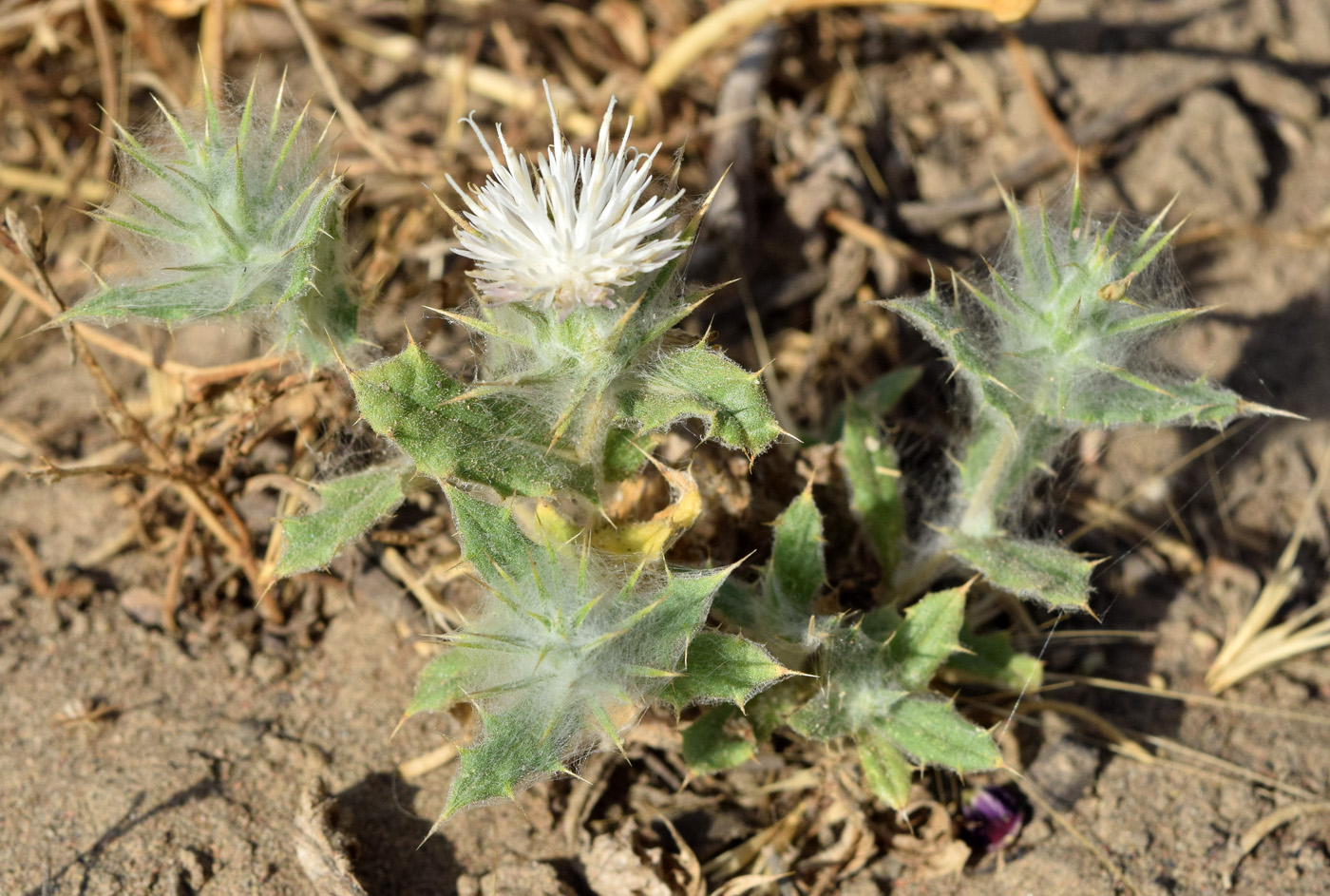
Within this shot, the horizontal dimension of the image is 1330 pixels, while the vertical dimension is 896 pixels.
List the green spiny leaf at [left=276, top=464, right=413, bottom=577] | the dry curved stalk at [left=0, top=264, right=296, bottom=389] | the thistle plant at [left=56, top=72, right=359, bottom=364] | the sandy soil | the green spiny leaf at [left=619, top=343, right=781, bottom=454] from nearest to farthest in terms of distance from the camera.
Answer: the green spiny leaf at [left=619, top=343, right=781, bottom=454] < the thistle plant at [left=56, top=72, right=359, bottom=364] < the green spiny leaf at [left=276, top=464, right=413, bottom=577] < the sandy soil < the dry curved stalk at [left=0, top=264, right=296, bottom=389]

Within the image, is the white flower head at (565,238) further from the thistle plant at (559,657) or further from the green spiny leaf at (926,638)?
the green spiny leaf at (926,638)

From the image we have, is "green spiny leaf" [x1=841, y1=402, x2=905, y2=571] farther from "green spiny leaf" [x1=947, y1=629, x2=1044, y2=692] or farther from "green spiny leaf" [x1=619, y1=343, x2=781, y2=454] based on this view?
"green spiny leaf" [x1=619, y1=343, x2=781, y2=454]

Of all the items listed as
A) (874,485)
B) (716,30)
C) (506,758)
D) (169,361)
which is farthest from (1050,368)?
(169,361)

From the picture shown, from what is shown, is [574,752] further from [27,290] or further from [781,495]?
[27,290]

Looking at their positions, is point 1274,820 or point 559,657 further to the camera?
point 1274,820

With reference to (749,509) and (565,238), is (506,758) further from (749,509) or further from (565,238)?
(749,509)

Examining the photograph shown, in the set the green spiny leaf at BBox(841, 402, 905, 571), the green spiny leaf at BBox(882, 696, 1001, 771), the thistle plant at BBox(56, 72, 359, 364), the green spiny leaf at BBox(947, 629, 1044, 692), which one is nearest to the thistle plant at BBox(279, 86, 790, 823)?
the thistle plant at BBox(56, 72, 359, 364)

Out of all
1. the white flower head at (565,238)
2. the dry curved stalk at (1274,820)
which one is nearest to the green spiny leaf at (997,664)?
the dry curved stalk at (1274,820)

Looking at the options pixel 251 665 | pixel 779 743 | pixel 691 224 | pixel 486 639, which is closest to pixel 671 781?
pixel 779 743
